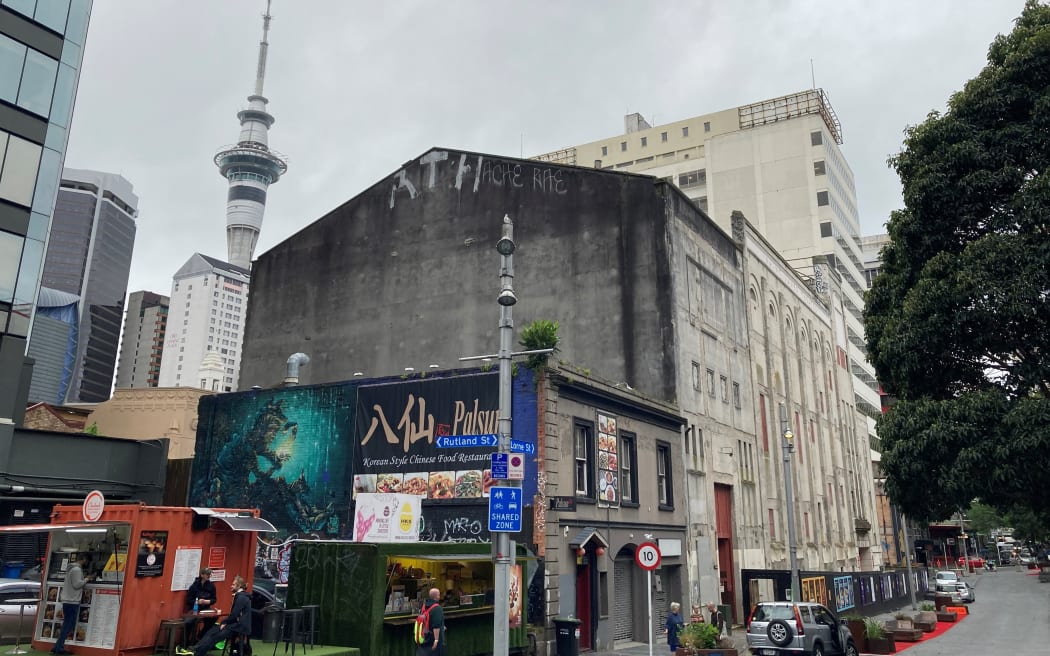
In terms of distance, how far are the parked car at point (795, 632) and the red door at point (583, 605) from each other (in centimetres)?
495

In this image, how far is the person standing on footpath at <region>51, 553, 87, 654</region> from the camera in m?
16.2

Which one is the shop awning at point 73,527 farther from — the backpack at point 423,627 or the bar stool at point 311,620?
the backpack at point 423,627

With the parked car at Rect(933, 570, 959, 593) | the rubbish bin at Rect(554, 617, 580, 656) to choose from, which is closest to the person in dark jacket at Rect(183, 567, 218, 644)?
the rubbish bin at Rect(554, 617, 580, 656)

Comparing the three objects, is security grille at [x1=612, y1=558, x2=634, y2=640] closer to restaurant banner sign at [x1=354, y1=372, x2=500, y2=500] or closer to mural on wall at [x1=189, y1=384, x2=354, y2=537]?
restaurant banner sign at [x1=354, y1=372, x2=500, y2=500]

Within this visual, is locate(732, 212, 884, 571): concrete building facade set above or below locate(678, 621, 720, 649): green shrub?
above

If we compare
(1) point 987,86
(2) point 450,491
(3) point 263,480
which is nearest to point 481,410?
(2) point 450,491

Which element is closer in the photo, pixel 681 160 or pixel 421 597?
pixel 421 597

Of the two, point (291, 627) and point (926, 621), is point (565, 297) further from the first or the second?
point (291, 627)

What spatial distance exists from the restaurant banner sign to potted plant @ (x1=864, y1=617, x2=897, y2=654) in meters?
13.2

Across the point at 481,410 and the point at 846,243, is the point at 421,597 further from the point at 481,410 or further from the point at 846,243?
the point at 846,243

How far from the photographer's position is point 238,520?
58.5 feet

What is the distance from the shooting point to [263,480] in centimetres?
2994

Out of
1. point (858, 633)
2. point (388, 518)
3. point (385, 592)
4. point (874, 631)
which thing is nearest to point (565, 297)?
point (388, 518)

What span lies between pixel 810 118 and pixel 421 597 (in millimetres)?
80993
